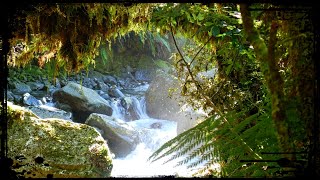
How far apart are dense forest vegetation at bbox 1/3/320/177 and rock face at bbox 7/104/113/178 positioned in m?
1.10

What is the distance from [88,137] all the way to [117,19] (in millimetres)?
2367

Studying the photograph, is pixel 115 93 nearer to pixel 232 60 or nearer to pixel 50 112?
pixel 50 112

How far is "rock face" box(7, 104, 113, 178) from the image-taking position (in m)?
5.07

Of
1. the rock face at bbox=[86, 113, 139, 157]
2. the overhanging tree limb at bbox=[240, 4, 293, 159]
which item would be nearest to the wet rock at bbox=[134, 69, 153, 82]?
the rock face at bbox=[86, 113, 139, 157]

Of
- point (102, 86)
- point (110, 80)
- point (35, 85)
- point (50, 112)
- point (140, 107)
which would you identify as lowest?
point (50, 112)

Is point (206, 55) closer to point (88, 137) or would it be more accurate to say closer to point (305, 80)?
point (88, 137)

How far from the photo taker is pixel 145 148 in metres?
11.3

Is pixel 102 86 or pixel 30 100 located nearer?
pixel 30 100

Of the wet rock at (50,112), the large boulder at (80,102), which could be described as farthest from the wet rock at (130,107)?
the wet rock at (50,112)

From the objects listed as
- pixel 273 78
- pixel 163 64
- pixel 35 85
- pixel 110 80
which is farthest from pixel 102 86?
pixel 273 78

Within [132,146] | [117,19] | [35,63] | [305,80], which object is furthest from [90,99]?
[305,80]

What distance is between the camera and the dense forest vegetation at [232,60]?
105cm

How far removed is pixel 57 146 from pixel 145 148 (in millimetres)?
6243

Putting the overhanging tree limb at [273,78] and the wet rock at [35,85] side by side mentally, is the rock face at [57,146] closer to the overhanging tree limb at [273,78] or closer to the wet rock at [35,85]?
the overhanging tree limb at [273,78]
